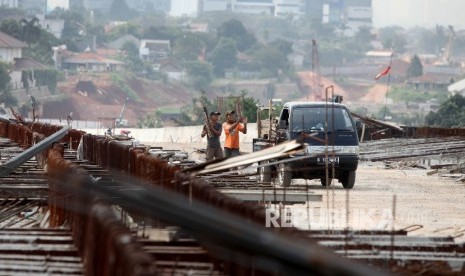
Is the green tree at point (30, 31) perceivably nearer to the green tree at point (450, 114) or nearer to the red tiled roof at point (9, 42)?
the red tiled roof at point (9, 42)

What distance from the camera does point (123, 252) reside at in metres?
8.90

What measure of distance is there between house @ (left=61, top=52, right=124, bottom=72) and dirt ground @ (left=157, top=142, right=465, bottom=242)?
478 ft

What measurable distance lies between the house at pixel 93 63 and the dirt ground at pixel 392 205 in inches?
5740

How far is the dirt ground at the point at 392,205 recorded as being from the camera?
18875 mm

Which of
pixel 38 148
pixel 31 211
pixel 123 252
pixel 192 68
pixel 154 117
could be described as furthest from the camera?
pixel 192 68

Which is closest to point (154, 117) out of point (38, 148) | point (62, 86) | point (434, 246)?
point (62, 86)

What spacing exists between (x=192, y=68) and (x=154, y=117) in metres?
56.2

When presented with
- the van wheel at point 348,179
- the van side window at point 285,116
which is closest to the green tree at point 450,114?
the van side window at point 285,116

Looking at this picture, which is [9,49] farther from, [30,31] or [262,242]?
[262,242]

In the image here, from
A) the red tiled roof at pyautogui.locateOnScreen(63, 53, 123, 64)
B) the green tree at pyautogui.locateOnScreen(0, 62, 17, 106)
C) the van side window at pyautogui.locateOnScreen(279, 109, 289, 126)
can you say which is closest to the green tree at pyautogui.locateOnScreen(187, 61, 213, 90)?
the red tiled roof at pyautogui.locateOnScreen(63, 53, 123, 64)

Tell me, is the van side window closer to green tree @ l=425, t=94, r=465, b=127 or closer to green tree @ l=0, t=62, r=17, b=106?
green tree @ l=425, t=94, r=465, b=127

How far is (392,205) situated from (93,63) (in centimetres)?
16324

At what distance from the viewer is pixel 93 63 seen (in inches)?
7308

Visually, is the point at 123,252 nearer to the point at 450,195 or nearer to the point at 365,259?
the point at 365,259
